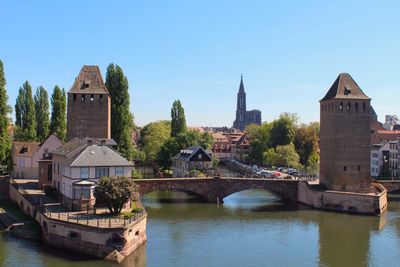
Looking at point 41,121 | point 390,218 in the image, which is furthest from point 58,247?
point 41,121

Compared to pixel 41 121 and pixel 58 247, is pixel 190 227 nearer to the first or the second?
pixel 58 247

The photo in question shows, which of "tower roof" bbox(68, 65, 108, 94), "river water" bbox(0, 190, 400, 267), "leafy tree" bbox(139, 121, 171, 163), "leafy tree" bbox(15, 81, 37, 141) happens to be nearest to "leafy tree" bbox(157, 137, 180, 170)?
"leafy tree" bbox(139, 121, 171, 163)

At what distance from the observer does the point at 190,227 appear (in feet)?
156

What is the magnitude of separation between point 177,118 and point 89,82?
34.1 meters

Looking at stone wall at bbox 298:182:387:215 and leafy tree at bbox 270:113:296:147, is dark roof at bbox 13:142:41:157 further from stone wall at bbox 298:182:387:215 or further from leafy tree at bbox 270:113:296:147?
leafy tree at bbox 270:113:296:147

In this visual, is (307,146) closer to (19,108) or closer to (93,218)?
(19,108)

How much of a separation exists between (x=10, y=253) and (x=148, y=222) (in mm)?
15320

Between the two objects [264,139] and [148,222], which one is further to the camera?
[264,139]

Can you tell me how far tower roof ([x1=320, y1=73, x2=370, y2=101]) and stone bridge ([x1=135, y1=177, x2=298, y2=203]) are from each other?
11892mm

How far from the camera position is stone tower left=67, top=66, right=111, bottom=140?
6372 cm

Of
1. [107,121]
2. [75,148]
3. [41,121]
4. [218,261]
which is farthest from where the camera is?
[41,121]

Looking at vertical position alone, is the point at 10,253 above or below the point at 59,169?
below

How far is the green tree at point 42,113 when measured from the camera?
3319 inches

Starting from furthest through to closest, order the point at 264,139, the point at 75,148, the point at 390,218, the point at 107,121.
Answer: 1. the point at 264,139
2. the point at 107,121
3. the point at 390,218
4. the point at 75,148
